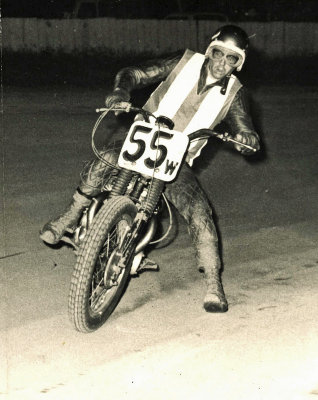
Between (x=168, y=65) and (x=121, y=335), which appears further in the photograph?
(x=168, y=65)

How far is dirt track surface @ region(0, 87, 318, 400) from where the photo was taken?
4.33m

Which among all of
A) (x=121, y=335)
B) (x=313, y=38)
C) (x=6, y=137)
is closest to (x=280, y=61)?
(x=313, y=38)

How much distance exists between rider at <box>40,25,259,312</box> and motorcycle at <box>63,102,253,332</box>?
28 centimetres

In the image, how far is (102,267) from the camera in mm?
5020

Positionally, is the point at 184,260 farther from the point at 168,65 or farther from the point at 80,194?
the point at 168,65

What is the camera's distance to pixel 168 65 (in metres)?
5.79

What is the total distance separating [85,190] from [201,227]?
0.98 m

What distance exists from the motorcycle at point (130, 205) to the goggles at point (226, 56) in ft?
2.09

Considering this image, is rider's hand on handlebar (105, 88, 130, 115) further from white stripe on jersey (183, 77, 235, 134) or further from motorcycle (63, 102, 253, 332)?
white stripe on jersey (183, 77, 235, 134)

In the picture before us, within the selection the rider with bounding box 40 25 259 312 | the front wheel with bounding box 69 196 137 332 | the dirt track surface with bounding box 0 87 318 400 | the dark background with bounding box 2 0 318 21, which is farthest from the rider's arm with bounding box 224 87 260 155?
the dark background with bounding box 2 0 318 21

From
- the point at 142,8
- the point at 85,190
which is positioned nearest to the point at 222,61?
the point at 85,190

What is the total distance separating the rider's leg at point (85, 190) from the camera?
18.6 feet

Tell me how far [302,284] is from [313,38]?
19489mm

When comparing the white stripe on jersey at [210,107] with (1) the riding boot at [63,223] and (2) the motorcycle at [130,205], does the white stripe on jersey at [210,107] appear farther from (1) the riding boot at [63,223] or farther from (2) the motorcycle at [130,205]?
(1) the riding boot at [63,223]
